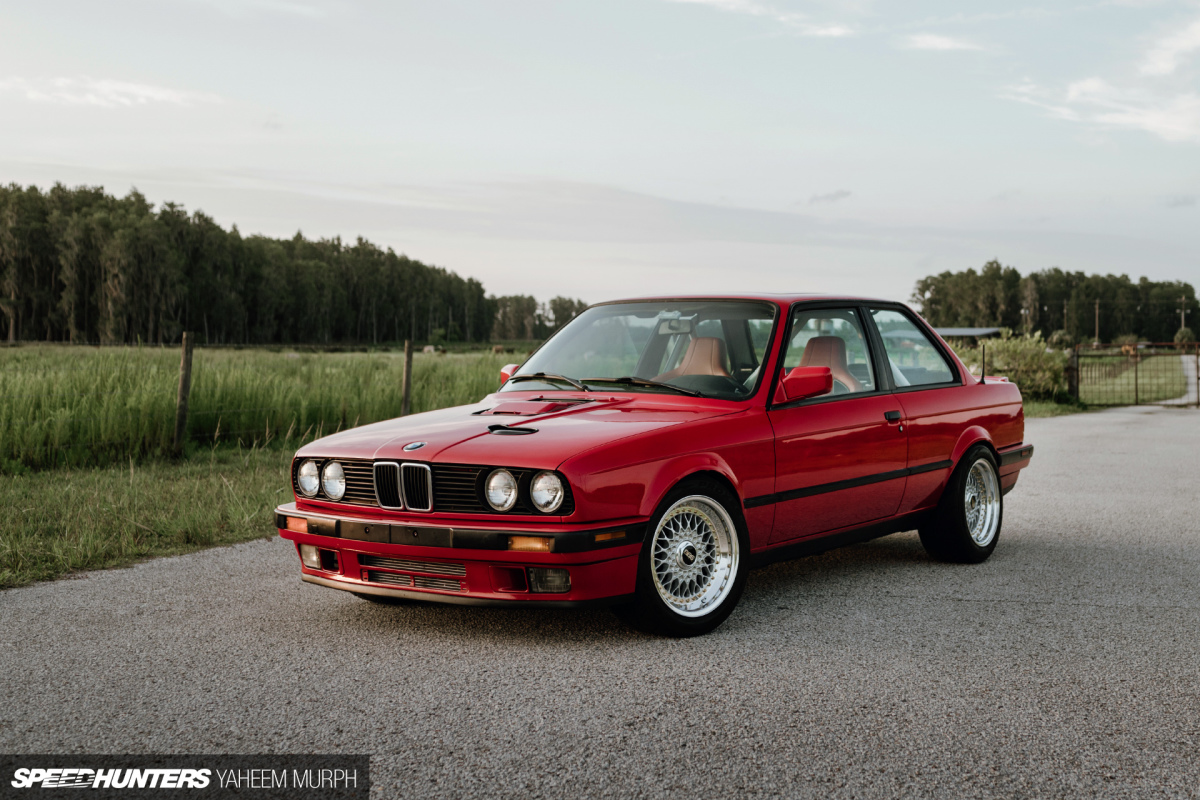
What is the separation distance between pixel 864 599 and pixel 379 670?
2599 mm

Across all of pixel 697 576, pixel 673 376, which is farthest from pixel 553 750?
pixel 673 376

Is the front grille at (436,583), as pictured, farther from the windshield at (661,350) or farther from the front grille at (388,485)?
the windshield at (661,350)

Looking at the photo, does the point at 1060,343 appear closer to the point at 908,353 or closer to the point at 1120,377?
the point at 1120,377

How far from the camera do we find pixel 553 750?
129 inches

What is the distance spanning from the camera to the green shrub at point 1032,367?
24.8m

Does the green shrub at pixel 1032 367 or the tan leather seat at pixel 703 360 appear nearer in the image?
the tan leather seat at pixel 703 360

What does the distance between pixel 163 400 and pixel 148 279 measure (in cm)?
8637

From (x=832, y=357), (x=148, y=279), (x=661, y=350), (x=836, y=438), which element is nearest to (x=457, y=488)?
(x=661, y=350)

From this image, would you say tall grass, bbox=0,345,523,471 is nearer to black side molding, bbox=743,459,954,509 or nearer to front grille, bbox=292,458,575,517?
front grille, bbox=292,458,575,517

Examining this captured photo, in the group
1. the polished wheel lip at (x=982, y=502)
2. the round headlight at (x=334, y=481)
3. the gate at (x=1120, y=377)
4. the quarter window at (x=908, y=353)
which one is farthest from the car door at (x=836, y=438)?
the gate at (x=1120, y=377)

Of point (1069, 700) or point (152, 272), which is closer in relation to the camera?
point (1069, 700)

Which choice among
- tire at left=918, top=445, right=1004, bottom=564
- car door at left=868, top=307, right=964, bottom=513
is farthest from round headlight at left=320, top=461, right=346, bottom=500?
tire at left=918, top=445, right=1004, bottom=564

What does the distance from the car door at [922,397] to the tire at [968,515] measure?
0.11 metres

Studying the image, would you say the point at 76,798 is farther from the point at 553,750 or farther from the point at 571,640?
the point at 571,640
